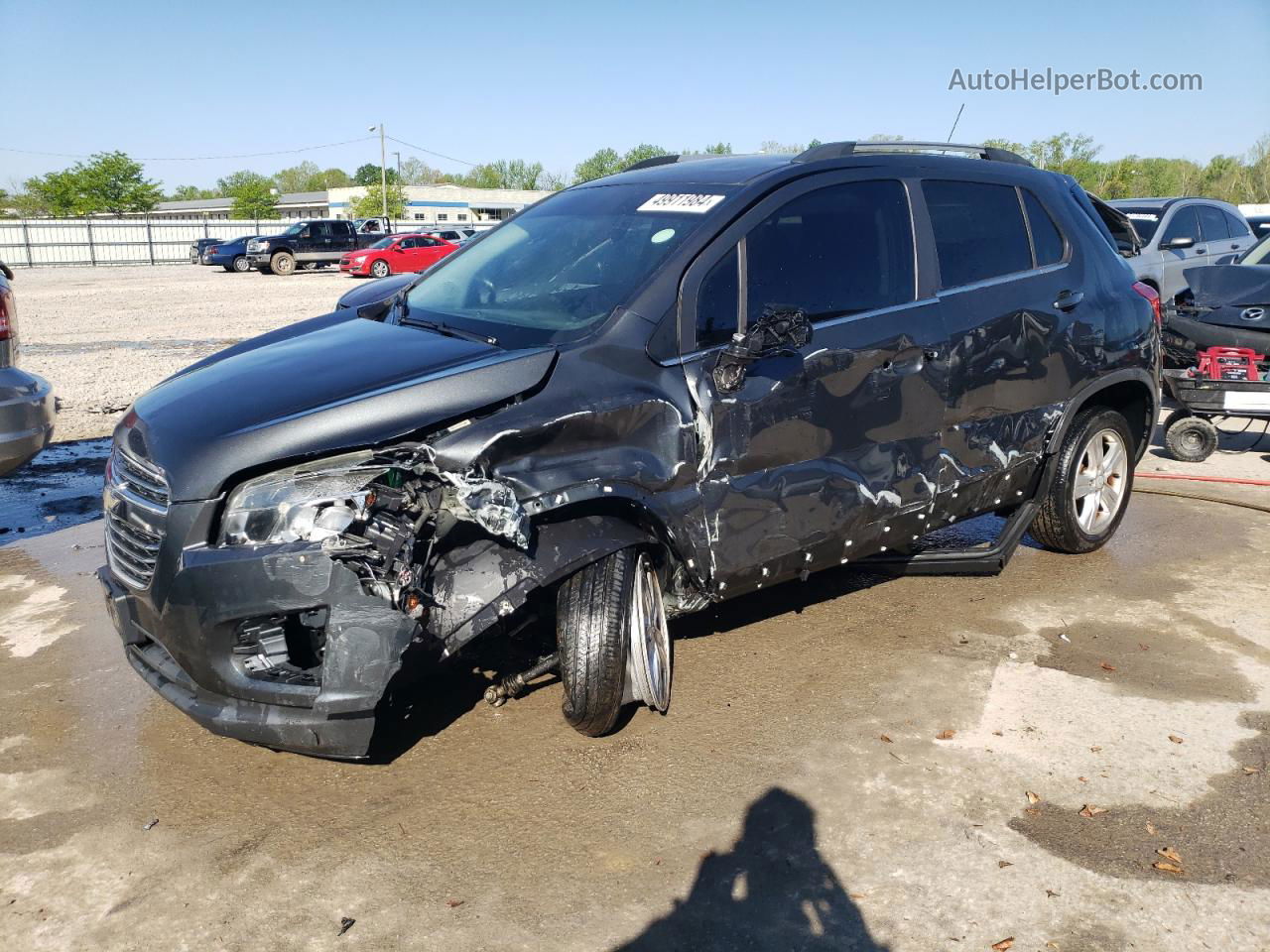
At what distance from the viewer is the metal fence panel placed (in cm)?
4519

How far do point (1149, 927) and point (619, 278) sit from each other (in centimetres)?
271

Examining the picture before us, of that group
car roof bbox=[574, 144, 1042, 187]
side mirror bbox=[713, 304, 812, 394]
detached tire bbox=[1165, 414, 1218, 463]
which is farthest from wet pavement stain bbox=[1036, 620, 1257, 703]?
detached tire bbox=[1165, 414, 1218, 463]

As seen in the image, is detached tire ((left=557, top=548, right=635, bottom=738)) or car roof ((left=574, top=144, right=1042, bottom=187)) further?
car roof ((left=574, top=144, right=1042, bottom=187))

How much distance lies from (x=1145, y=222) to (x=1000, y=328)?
30.1ft

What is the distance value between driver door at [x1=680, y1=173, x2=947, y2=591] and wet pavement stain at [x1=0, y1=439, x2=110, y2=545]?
4.72 metres

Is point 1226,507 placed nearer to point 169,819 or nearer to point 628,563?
point 628,563

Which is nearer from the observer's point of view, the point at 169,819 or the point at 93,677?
the point at 169,819

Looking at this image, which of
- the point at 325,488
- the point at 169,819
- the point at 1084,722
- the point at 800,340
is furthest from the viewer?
the point at 1084,722

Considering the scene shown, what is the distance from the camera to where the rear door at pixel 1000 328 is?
4.67 metres

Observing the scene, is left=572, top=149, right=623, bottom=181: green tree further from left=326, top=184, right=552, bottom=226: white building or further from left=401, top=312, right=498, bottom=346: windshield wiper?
left=401, top=312, right=498, bottom=346: windshield wiper

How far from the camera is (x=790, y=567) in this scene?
4121 millimetres

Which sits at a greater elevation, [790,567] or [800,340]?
[800,340]

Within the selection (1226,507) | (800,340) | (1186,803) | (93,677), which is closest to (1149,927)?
(1186,803)

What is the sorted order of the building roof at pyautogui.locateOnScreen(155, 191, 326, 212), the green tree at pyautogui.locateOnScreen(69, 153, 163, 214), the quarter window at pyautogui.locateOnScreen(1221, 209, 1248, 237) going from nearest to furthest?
the quarter window at pyautogui.locateOnScreen(1221, 209, 1248, 237), the green tree at pyautogui.locateOnScreen(69, 153, 163, 214), the building roof at pyautogui.locateOnScreen(155, 191, 326, 212)
